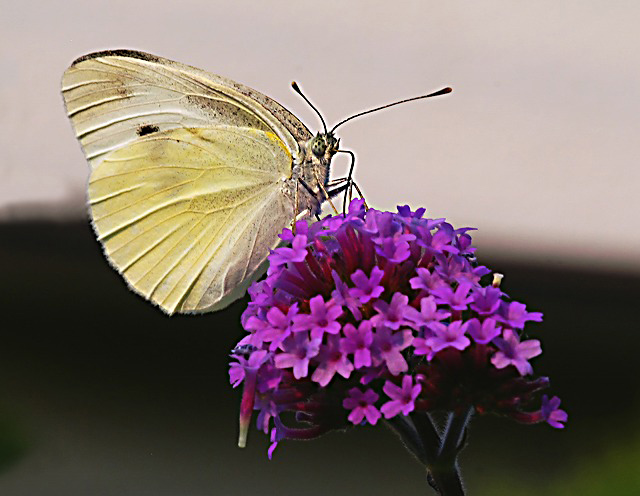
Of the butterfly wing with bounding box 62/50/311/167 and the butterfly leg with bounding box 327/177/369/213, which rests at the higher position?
the butterfly wing with bounding box 62/50/311/167

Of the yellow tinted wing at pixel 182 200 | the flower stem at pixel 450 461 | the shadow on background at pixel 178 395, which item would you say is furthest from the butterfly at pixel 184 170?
the shadow on background at pixel 178 395

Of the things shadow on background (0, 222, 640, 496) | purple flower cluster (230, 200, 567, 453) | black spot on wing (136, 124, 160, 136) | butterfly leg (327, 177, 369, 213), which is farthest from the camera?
shadow on background (0, 222, 640, 496)

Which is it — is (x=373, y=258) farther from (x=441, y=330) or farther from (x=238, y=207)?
(x=238, y=207)

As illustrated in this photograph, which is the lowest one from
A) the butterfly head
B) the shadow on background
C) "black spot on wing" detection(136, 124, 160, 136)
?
the shadow on background

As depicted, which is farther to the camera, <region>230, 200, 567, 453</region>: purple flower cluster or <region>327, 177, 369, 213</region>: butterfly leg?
<region>327, 177, 369, 213</region>: butterfly leg

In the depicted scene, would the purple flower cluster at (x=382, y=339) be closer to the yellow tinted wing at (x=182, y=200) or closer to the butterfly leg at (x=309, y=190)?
the butterfly leg at (x=309, y=190)

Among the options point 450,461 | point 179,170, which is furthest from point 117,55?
point 450,461

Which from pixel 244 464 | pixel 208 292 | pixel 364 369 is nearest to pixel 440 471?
pixel 364 369

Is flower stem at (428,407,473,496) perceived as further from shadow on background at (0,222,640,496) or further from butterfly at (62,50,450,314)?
shadow on background at (0,222,640,496)

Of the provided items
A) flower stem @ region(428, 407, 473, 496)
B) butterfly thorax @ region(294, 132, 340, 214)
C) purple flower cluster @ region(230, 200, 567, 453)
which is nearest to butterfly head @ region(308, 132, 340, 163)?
butterfly thorax @ region(294, 132, 340, 214)
